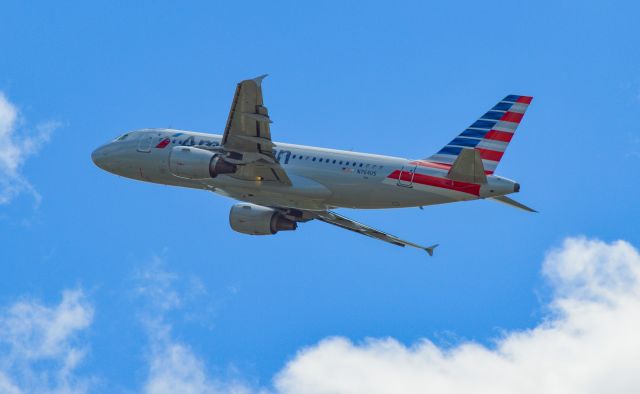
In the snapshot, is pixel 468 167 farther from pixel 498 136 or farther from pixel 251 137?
pixel 251 137

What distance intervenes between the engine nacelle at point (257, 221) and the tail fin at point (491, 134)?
9720 millimetres

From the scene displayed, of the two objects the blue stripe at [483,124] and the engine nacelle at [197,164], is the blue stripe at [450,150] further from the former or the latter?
the engine nacelle at [197,164]

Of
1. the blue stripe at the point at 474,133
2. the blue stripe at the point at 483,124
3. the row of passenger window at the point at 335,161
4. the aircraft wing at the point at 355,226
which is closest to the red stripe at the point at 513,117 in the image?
the blue stripe at the point at 483,124

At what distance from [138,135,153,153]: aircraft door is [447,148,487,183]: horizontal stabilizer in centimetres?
1653

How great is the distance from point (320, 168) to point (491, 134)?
324 inches

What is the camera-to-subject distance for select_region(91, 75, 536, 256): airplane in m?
50.7

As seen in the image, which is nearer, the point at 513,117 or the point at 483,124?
the point at 513,117

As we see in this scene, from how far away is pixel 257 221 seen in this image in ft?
196

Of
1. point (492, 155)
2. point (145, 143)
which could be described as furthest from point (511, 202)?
point (145, 143)

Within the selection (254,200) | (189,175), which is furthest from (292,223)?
(189,175)

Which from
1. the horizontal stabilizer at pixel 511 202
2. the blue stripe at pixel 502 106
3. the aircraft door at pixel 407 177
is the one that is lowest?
the horizontal stabilizer at pixel 511 202

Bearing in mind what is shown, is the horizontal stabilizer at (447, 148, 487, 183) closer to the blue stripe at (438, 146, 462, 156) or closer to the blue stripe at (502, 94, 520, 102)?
the blue stripe at (438, 146, 462, 156)

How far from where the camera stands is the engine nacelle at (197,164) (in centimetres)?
5362

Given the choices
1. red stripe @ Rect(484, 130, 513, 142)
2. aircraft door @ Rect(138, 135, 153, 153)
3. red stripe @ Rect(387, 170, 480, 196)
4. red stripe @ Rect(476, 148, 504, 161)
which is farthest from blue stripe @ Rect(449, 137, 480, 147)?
aircraft door @ Rect(138, 135, 153, 153)
